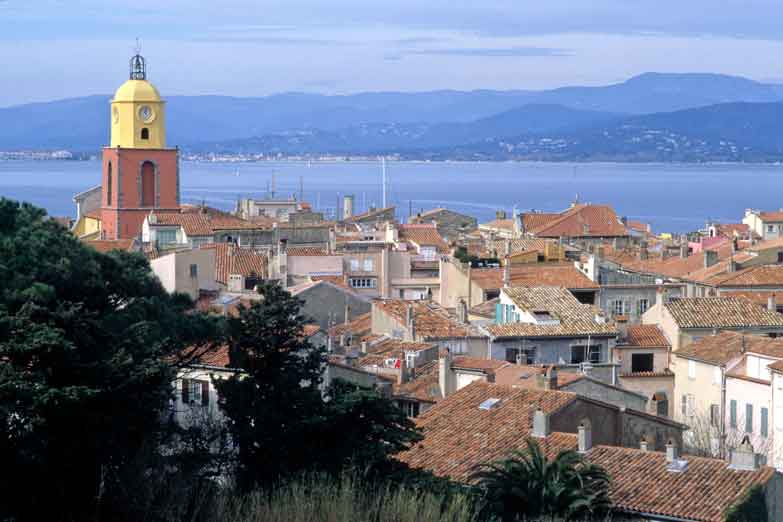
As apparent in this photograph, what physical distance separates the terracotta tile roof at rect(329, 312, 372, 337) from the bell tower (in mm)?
27096

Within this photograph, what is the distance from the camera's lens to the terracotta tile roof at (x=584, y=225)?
2539 inches

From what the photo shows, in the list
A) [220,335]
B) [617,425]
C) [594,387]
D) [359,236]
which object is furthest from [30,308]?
[359,236]

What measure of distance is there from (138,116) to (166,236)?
11064 mm

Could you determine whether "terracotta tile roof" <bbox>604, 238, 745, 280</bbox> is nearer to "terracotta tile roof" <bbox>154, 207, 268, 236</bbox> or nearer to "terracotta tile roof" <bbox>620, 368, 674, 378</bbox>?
"terracotta tile roof" <bbox>154, 207, 268, 236</bbox>

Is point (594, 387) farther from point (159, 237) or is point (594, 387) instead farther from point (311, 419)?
point (159, 237)

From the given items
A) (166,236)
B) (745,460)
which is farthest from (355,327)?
(166,236)

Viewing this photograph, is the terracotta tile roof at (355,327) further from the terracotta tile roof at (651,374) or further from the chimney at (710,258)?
the chimney at (710,258)

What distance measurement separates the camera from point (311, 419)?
57.9 feet

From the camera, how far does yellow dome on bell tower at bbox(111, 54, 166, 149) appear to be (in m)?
62.3

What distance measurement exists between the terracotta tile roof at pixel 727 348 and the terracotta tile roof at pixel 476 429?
7.31m

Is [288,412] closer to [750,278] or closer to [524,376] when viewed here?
[524,376]

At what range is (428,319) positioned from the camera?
31.8 metres

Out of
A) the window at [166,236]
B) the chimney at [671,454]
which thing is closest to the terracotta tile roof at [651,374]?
the chimney at [671,454]

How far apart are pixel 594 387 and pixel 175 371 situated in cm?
1008
